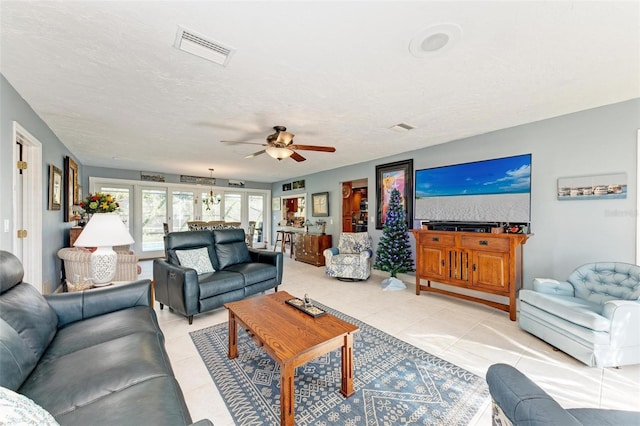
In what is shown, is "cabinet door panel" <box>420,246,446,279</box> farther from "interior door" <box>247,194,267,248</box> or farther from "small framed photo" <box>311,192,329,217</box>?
"interior door" <box>247,194,267,248</box>

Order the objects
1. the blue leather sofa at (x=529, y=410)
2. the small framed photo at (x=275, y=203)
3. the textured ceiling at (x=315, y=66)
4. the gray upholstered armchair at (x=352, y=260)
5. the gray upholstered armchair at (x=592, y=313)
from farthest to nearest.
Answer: the small framed photo at (x=275, y=203) → the gray upholstered armchair at (x=352, y=260) → the gray upholstered armchair at (x=592, y=313) → the textured ceiling at (x=315, y=66) → the blue leather sofa at (x=529, y=410)

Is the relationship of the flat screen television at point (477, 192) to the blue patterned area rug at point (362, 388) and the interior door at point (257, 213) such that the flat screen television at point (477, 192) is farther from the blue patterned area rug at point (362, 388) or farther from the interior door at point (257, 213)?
the interior door at point (257, 213)

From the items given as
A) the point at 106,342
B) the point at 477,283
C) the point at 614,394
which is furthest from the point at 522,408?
the point at 477,283

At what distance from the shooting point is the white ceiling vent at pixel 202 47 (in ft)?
5.24

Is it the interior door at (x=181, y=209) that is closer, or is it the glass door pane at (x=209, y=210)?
the interior door at (x=181, y=209)

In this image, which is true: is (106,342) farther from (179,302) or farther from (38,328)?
(179,302)

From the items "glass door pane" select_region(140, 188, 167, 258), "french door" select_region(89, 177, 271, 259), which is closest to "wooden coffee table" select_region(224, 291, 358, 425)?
"french door" select_region(89, 177, 271, 259)

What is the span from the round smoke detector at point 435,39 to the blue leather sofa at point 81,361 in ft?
7.50

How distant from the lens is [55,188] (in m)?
3.51

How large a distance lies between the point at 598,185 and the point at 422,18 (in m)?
2.90

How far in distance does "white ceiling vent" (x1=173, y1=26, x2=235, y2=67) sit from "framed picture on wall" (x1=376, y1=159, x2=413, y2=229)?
362 centimetres

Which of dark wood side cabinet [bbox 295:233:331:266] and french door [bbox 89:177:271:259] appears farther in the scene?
french door [bbox 89:177:271:259]

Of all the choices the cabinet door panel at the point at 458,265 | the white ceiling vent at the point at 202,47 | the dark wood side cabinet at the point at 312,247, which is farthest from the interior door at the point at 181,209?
the cabinet door panel at the point at 458,265

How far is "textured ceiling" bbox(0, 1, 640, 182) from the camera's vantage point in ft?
4.72
